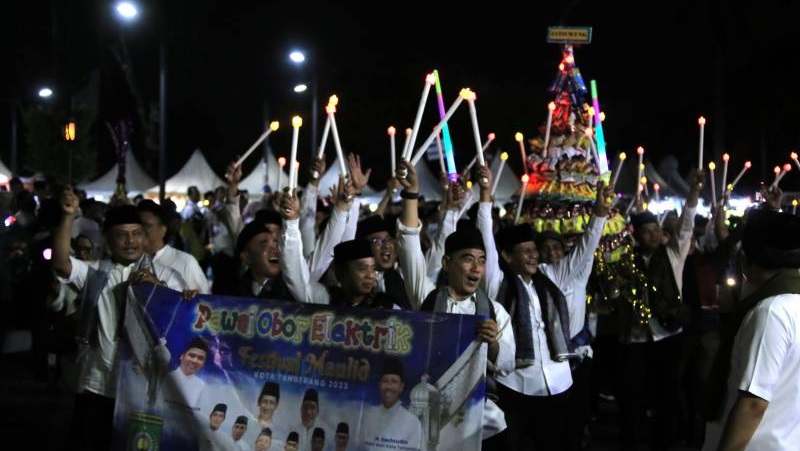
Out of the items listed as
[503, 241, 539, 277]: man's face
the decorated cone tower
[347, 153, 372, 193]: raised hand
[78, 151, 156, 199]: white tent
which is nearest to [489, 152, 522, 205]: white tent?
[78, 151, 156, 199]: white tent

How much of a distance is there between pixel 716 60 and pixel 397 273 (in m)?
20.9

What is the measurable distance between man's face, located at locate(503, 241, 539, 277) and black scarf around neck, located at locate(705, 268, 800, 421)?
9.56 ft

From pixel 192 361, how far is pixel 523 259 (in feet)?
8.29

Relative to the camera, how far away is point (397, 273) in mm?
7648

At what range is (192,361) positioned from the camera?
5.97m

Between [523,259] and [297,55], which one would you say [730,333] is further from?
[297,55]

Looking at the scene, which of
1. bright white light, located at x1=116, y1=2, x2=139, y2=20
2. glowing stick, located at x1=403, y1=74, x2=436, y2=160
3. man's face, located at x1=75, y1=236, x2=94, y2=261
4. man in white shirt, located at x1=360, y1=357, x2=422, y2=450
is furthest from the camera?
bright white light, located at x1=116, y1=2, x2=139, y2=20

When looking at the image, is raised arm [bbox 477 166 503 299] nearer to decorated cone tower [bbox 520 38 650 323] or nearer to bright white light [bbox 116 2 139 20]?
decorated cone tower [bbox 520 38 650 323]

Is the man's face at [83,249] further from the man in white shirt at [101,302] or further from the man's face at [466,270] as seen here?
the man's face at [466,270]

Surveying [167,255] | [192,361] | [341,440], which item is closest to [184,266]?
[167,255]

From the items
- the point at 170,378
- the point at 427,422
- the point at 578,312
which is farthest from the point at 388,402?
the point at 578,312

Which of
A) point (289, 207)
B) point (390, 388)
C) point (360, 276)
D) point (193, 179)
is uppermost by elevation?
point (193, 179)

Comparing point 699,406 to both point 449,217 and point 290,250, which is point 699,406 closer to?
point 290,250

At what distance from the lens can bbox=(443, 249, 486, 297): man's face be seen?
6157 millimetres
